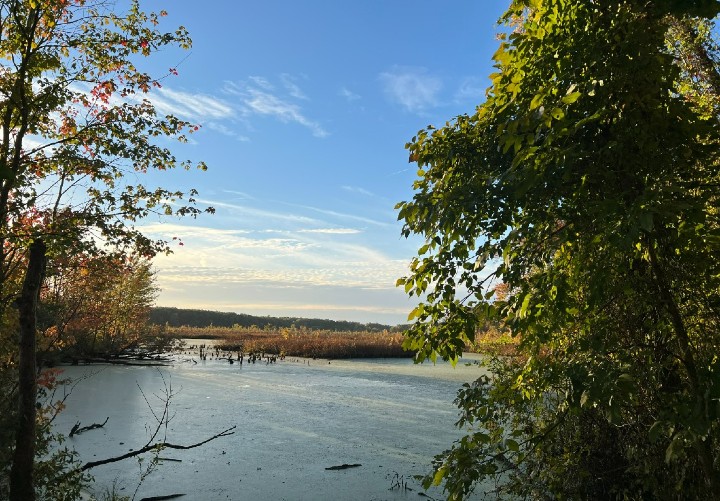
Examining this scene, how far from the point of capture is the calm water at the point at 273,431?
7.77 m

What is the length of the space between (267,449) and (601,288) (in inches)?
342

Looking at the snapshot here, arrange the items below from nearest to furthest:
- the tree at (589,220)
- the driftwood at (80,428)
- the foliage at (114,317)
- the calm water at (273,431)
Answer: the tree at (589,220) → the calm water at (273,431) → the driftwood at (80,428) → the foliage at (114,317)

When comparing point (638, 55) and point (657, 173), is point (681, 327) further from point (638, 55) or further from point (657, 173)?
point (638, 55)

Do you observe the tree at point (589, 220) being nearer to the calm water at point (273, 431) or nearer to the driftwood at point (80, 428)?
the calm water at point (273, 431)

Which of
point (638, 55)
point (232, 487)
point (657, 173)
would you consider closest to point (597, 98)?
point (638, 55)

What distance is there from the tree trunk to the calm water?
2333mm

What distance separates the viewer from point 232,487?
760 centimetres

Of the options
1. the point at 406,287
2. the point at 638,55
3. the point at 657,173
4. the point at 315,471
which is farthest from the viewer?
the point at 315,471

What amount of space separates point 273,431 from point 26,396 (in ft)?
22.9

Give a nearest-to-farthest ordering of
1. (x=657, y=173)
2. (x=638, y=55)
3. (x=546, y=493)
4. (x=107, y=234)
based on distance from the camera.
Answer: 1. (x=638, y=55)
2. (x=657, y=173)
3. (x=546, y=493)
4. (x=107, y=234)

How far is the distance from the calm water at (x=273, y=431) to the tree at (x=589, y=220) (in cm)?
501

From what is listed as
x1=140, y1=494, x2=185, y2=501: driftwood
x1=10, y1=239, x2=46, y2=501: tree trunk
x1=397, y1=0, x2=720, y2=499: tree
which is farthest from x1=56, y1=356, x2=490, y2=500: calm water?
x1=397, y1=0, x2=720, y2=499: tree

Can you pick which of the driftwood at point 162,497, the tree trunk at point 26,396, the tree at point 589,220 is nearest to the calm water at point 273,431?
the driftwood at point 162,497

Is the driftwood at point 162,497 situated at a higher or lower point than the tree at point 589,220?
lower
